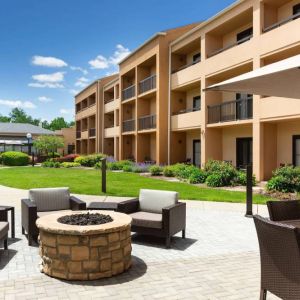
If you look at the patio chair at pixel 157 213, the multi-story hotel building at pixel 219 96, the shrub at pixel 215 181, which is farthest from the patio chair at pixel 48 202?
the multi-story hotel building at pixel 219 96

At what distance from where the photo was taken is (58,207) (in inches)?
319

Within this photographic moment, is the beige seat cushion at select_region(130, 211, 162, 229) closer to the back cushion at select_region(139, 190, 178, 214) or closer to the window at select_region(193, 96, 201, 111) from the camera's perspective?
the back cushion at select_region(139, 190, 178, 214)

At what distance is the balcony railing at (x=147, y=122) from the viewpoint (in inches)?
1124

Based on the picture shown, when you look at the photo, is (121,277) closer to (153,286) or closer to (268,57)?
(153,286)

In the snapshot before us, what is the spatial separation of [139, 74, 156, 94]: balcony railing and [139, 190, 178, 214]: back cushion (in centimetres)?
2061

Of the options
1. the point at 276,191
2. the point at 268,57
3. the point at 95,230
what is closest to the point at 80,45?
the point at 268,57

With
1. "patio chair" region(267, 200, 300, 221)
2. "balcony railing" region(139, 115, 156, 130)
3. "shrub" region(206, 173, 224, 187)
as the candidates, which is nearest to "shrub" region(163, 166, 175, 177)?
"shrub" region(206, 173, 224, 187)

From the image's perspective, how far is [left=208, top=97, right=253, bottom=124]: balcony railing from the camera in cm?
1945

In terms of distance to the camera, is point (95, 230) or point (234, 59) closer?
point (95, 230)

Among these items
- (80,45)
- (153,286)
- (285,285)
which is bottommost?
(153,286)

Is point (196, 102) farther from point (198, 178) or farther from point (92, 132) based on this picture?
point (92, 132)

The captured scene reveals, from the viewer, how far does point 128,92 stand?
33812mm

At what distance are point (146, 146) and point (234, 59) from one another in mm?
13861

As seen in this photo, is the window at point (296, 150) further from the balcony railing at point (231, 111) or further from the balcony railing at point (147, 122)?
the balcony railing at point (147, 122)
